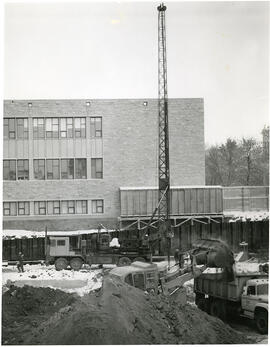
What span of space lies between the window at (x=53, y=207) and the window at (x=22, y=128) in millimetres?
4784

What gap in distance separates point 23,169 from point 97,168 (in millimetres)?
5118

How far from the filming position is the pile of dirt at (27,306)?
14.7 m

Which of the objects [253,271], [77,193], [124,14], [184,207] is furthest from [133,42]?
[184,207]

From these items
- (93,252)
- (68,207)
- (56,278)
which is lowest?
(56,278)

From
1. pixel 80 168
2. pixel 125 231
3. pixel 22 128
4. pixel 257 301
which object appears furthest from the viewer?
pixel 80 168

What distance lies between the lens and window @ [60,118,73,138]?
25984 mm

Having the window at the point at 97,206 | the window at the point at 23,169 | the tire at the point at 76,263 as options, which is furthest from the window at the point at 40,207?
the window at the point at 97,206

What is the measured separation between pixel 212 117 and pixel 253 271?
8.29 metres

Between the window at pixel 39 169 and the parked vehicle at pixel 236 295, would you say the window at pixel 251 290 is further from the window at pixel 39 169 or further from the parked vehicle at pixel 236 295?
the window at pixel 39 169

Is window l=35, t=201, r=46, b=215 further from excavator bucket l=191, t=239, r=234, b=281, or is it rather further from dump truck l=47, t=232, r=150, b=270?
excavator bucket l=191, t=239, r=234, b=281

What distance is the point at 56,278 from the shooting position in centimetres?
2183

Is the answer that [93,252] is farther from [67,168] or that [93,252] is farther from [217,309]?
[217,309]

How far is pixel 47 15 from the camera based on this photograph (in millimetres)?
15062

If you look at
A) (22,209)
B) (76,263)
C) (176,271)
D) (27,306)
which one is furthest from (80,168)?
(176,271)
